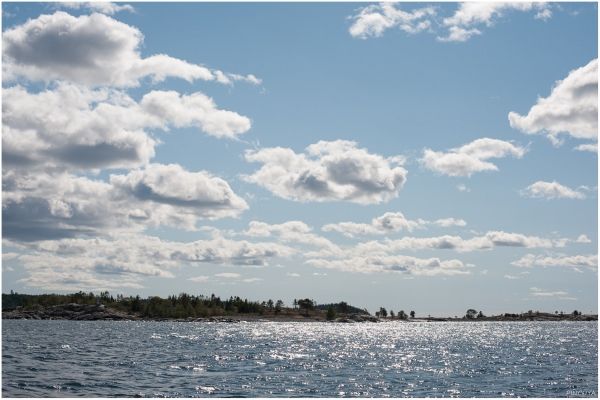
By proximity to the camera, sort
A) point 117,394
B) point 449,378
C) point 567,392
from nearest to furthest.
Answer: point 117,394 < point 567,392 < point 449,378

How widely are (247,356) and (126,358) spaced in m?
21.0

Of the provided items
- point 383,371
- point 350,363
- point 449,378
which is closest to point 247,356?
point 350,363

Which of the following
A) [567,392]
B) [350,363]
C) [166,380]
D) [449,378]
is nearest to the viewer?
[567,392]

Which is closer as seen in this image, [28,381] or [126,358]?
[28,381]

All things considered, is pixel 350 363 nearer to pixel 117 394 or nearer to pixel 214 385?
pixel 214 385

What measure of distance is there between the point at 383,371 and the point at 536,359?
127 ft

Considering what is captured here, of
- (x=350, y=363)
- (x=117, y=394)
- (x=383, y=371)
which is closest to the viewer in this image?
(x=117, y=394)

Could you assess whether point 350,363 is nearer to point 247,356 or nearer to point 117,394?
point 247,356

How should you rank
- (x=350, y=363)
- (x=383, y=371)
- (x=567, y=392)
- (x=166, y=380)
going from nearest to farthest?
1. (x=567, y=392)
2. (x=166, y=380)
3. (x=383, y=371)
4. (x=350, y=363)

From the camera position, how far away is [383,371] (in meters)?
76.9

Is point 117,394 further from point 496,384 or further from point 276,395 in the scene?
point 496,384

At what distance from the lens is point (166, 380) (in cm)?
6525

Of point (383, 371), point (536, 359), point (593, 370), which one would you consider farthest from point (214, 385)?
point (536, 359)

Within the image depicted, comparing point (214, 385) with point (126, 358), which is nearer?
point (214, 385)
